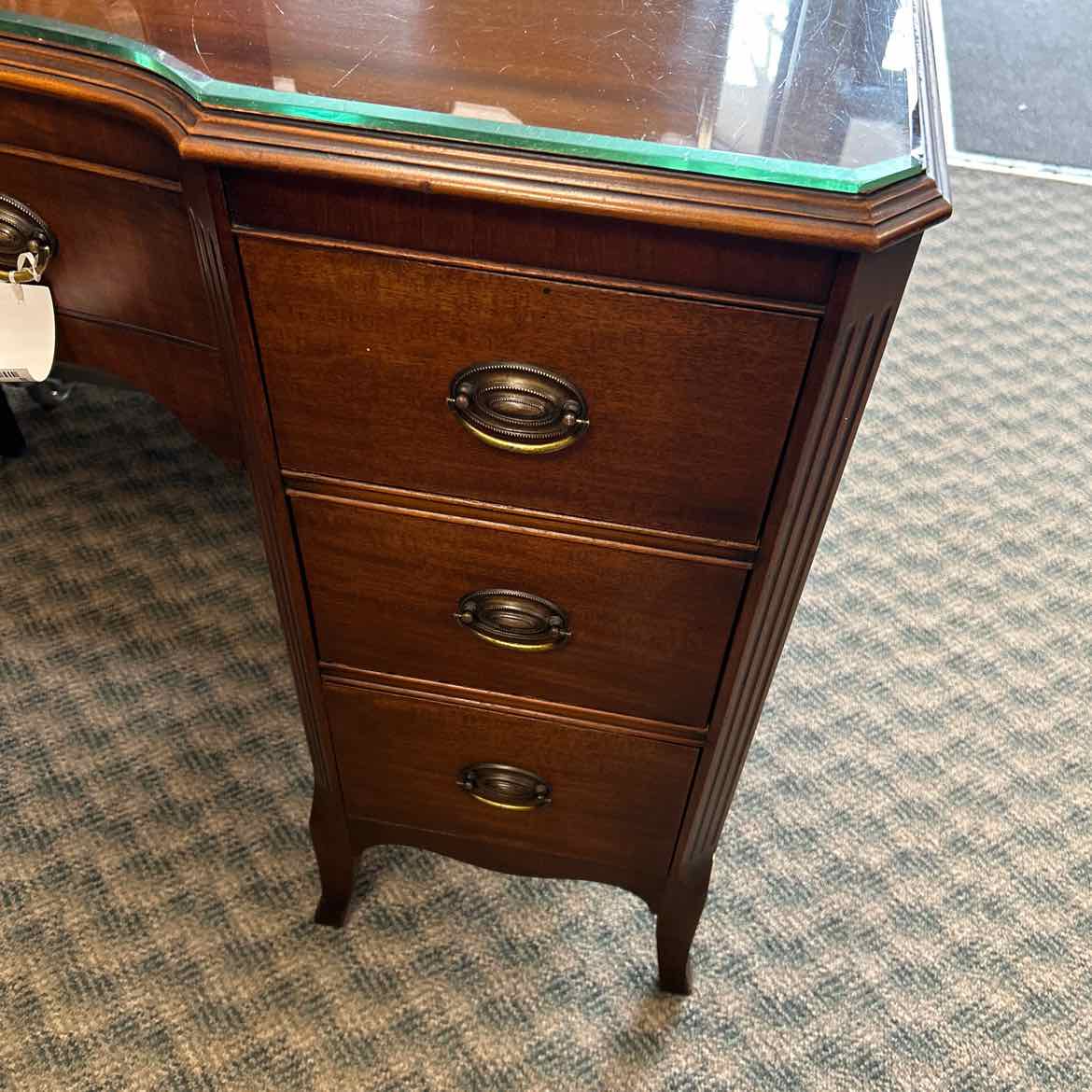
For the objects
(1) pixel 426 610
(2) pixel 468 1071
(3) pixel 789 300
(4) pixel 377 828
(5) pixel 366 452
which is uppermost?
(3) pixel 789 300

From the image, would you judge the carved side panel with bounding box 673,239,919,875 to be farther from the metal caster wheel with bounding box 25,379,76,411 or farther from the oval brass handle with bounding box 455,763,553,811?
the metal caster wheel with bounding box 25,379,76,411

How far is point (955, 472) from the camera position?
5.08 ft

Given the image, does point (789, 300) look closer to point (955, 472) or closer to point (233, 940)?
point (233, 940)

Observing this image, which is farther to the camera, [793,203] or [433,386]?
[433,386]

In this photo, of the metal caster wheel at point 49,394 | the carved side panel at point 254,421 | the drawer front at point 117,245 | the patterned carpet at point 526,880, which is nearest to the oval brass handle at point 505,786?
the carved side panel at point 254,421

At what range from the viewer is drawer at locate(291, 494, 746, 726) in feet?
2.08

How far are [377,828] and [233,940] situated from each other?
0.72 feet

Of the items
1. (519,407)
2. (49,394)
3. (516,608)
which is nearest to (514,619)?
(516,608)

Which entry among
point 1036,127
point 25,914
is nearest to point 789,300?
point 25,914

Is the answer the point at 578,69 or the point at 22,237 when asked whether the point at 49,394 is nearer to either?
the point at 22,237

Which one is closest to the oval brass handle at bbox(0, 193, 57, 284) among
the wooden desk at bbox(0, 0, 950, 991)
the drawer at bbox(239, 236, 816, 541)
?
the wooden desk at bbox(0, 0, 950, 991)

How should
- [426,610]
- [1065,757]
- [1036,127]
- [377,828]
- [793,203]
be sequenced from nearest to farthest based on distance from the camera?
1. [793,203]
2. [426,610]
3. [377,828]
4. [1065,757]
5. [1036,127]

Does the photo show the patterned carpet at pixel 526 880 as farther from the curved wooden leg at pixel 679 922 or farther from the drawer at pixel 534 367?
the drawer at pixel 534 367

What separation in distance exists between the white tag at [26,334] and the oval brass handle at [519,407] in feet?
1.44
